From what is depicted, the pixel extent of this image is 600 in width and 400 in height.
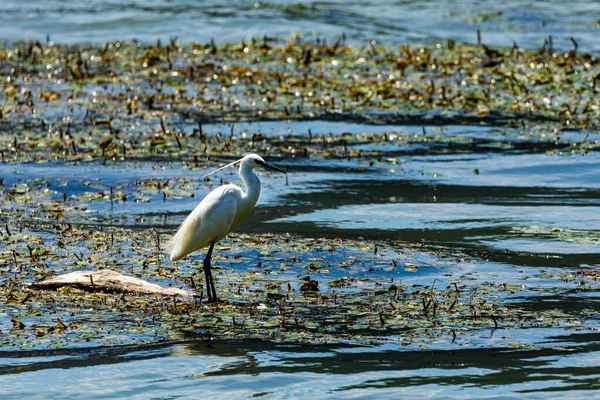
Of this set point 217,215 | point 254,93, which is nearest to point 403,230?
point 217,215

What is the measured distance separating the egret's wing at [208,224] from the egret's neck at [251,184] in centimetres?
11

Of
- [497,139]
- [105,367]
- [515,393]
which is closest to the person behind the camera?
[515,393]

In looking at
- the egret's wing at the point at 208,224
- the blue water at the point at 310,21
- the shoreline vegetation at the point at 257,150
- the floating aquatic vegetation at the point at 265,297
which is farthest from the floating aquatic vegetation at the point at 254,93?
the egret's wing at the point at 208,224

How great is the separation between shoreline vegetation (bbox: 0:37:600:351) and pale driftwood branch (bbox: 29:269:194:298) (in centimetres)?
8

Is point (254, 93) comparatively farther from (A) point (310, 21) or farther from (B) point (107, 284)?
(B) point (107, 284)

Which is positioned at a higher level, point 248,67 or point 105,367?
point 248,67

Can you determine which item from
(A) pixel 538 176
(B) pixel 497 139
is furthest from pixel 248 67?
(A) pixel 538 176

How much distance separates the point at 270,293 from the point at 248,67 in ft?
41.2

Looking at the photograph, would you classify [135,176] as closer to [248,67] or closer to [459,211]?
[459,211]

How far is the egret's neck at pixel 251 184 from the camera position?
9.52m

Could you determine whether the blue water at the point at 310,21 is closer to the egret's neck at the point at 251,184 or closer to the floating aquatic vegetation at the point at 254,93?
the floating aquatic vegetation at the point at 254,93

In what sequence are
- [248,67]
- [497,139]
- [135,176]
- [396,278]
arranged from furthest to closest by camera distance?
[248,67]
[497,139]
[135,176]
[396,278]

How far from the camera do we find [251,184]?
955 centimetres

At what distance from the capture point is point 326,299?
8.70 metres
